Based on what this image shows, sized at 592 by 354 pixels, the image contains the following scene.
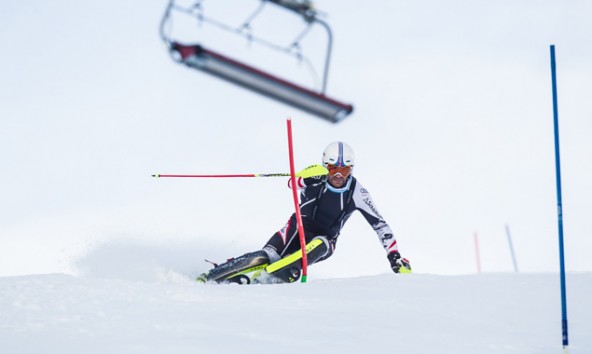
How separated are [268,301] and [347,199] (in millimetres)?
3015

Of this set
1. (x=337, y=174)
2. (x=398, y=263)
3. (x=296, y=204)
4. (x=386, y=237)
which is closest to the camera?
(x=296, y=204)

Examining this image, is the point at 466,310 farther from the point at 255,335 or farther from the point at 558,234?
the point at 255,335

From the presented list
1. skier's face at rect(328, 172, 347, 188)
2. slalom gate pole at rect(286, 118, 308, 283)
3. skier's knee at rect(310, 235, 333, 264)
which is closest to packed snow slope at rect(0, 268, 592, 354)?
slalom gate pole at rect(286, 118, 308, 283)

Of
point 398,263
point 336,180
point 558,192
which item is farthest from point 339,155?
point 558,192

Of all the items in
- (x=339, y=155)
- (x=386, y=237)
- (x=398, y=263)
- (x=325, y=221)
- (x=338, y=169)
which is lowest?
(x=398, y=263)

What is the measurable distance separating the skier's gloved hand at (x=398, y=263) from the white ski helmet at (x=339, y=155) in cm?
97

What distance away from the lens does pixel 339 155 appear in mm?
10203

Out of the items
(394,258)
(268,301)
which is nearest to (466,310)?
(268,301)

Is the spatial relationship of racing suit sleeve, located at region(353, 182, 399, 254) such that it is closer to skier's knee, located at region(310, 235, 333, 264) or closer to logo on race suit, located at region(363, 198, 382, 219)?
logo on race suit, located at region(363, 198, 382, 219)

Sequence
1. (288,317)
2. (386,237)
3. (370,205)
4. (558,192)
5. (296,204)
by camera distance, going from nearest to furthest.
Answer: (288,317) < (558,192) < (296,204) < (386,237) < (370,205)

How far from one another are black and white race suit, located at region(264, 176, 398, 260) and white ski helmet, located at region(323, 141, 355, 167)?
7.6 inches

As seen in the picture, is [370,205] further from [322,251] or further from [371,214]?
[322,251]

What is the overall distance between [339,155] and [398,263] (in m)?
1.19

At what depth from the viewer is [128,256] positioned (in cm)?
1099
